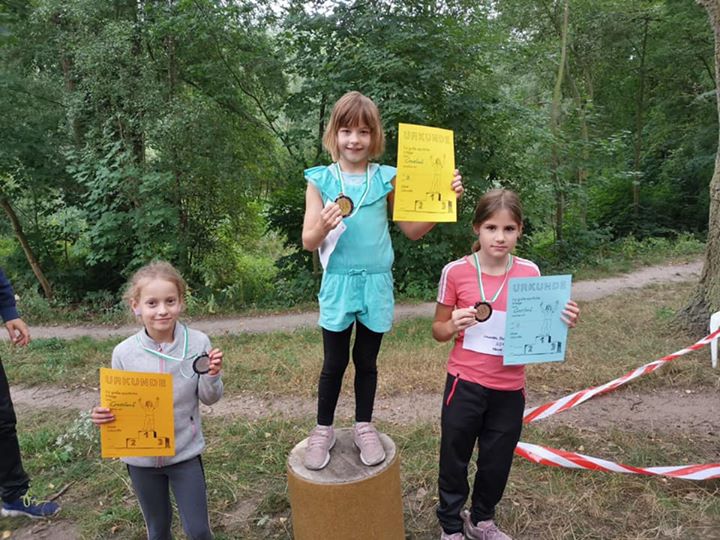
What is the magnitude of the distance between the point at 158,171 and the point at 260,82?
265cm

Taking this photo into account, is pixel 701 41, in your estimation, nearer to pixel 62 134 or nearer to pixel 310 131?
pixel 310 131

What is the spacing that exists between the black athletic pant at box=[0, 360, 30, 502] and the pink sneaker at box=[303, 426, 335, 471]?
2.01 meters

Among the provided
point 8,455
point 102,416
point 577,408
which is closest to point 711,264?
point 577,408

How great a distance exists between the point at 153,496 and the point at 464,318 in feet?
5.56

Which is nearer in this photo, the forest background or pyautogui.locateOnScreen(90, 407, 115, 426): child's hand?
pyautogui.locateOnScreen(90, 407, 115, 426): child's hand

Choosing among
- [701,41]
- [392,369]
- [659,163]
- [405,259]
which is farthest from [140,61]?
[659,163]

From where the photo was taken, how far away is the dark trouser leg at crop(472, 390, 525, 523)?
2.47 metres

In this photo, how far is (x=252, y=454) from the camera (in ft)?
13.1

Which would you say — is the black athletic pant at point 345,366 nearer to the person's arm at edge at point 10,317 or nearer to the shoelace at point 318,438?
the shoelace at point 318,438

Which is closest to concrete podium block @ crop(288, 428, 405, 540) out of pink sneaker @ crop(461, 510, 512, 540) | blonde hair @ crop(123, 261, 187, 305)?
pink sneaker @ crop(461, 510, 512, 540)

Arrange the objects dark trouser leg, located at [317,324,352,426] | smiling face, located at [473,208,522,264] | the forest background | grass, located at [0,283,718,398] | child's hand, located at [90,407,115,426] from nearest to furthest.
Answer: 1. child's hand, located at [90,407,115,426]
2. smiling face, located at [473,208,522,264]
3. dark trouser leg, located at [317,324,352,426]
4. grass, located at [0,283,718,398]
5. the forest background

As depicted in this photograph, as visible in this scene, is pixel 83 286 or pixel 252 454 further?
pixel 83 286

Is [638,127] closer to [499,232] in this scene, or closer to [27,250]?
[499,232]

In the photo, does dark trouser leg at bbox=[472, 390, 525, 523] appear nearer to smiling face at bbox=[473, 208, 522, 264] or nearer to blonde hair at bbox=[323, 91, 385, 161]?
smiling face at bbox=[473, 208, 522, 264]
